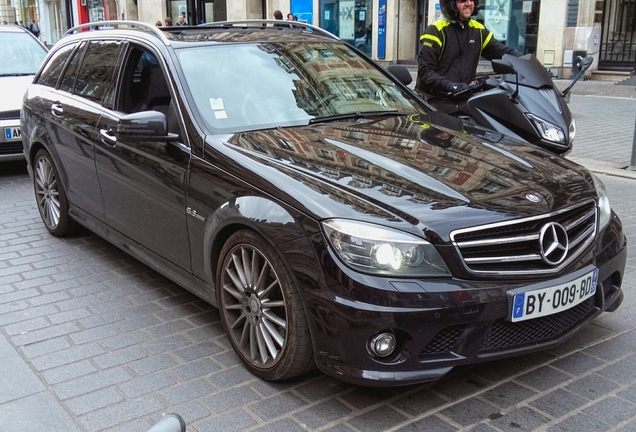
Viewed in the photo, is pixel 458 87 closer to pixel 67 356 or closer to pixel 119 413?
pixel 67 356

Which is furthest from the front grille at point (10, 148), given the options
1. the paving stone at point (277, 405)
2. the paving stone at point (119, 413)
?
the paving stone at point (277, 405)

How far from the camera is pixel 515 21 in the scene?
2056 centimetres

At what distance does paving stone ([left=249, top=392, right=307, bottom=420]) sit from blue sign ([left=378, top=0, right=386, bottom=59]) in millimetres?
21690

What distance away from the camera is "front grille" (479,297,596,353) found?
3.06 metres

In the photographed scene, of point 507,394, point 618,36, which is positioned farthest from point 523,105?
point 618,36

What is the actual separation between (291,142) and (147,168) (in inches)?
38.7

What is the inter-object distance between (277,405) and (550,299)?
132 centimetres

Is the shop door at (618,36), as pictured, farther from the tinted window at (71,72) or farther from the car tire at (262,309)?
the car tire at (262,309)

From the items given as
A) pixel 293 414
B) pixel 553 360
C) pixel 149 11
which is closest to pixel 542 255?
pixel 553 360

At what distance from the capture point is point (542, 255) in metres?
3.10

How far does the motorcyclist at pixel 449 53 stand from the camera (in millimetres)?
5625

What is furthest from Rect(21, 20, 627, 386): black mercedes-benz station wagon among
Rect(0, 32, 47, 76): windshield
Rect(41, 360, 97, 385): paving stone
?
Rect(0, 32, 47, 76): windshield

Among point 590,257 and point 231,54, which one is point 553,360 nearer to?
point 590,257

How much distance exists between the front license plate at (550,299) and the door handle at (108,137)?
2808mm
